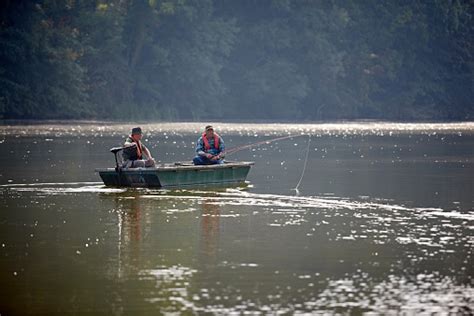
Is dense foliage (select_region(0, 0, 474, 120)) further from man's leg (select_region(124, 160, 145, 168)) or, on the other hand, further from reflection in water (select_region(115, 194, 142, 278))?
reflection in water (select_region(115, 194, 142, 278))

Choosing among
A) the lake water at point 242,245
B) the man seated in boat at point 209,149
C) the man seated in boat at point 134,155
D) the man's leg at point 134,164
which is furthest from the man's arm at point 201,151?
the man's leg at point 134,164

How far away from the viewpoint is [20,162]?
35.3 metres

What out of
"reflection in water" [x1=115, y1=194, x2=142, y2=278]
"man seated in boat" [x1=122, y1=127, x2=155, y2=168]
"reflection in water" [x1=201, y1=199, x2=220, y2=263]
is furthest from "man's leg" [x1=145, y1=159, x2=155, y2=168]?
"reflection in water" [x1=201, y1=199, x2=220, y2=263]

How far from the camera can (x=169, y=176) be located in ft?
85.7

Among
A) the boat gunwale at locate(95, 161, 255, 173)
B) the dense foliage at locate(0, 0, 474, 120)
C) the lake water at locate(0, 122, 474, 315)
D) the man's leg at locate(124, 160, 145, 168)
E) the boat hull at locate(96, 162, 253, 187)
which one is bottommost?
the lake water at locate(0, 122, 474, 315)

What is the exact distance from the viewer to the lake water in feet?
44.0

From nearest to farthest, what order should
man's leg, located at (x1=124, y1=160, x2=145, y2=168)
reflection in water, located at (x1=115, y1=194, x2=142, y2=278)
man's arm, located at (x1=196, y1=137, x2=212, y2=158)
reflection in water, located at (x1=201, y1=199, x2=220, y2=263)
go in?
1. reflection in water, located at (x1=115, y1=194, x2=142, y2=278)
2. reflection in water, located at (x1=201, y1=199, x2=220, y2=263)
3. man's leg, located at (x1=124, y1=160, x2=145, y2=168)
4. man's arm, located at (x1=196, y1=137, x2=212, y2=158)

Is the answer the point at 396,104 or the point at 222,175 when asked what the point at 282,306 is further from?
the point at 396,104

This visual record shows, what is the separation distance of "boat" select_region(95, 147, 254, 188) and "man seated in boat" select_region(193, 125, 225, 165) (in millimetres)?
430

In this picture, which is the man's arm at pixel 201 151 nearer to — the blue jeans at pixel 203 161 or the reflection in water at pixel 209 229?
the blue jeans at pixel 203 161

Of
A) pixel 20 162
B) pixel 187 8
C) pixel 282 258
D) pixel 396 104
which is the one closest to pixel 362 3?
pixel 396 104

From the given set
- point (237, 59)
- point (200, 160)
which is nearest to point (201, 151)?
point (200, 160)

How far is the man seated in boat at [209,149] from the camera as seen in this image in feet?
91.2

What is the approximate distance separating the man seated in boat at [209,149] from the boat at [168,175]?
43 cm
